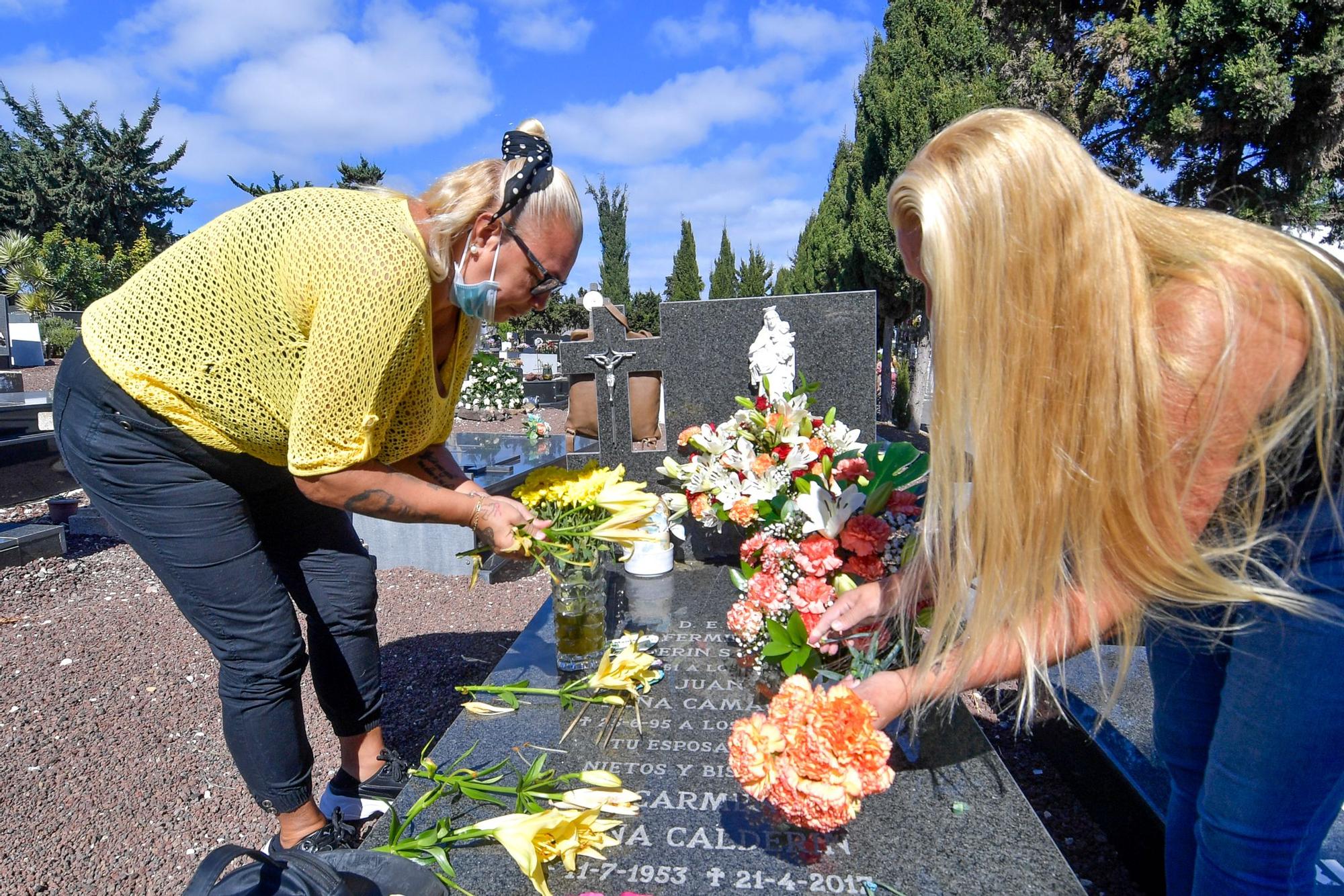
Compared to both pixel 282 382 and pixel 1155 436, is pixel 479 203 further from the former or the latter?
pixel 1155 436

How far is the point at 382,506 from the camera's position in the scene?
1.74 meters

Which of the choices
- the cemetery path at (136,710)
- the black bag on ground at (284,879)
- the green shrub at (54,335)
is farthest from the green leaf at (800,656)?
the green shrub at (54,335)

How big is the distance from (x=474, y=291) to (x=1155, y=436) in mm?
1359

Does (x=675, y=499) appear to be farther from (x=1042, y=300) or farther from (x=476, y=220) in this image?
(x=1042, y=300)

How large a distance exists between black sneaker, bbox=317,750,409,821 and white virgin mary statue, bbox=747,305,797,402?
2.30 meters

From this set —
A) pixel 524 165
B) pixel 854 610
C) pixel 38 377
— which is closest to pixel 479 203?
pixel 524 165

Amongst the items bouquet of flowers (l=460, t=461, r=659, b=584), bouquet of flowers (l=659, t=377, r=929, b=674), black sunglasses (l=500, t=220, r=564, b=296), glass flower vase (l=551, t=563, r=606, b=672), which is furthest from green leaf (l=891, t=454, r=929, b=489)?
black sunglasses (l=500, t=220, r=564, b=296)

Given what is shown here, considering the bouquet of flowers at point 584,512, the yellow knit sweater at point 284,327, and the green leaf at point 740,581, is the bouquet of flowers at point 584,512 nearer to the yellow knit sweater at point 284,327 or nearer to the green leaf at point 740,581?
the green leaf at point 740,581

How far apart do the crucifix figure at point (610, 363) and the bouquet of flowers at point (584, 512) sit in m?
2.17

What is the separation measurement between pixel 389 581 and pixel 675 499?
2.63m

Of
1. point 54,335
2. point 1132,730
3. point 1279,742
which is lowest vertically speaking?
point 1132,730

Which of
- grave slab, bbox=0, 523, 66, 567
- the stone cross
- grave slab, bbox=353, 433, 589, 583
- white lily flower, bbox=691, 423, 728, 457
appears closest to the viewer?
white lily flower, bbox=691, 423, 728, 457

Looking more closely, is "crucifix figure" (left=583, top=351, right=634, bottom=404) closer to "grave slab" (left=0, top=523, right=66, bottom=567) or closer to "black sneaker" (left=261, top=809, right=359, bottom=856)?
"black sneaker" (left=261, top=809, right=359, bottom=856)

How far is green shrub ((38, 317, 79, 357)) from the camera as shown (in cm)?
1977
